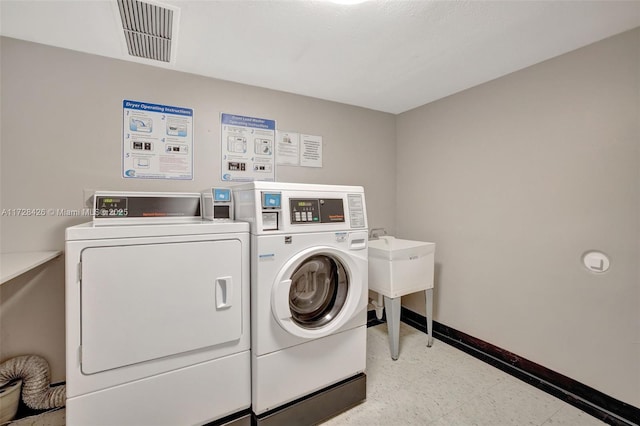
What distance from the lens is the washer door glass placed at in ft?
5.58

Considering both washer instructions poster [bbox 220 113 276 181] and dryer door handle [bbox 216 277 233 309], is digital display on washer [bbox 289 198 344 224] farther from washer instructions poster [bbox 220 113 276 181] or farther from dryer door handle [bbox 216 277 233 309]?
washer instructions poster [bbox 220 113 276 181]

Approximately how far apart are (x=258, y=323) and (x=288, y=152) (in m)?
1.50

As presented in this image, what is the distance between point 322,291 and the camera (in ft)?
5.92

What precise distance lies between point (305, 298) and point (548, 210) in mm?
1713

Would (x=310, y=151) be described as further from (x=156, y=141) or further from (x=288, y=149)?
(x=156, y=141)

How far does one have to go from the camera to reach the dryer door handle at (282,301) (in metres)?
1.45

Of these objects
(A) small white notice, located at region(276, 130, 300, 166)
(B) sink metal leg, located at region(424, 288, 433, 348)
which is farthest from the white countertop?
(B) sink metal leg, located at region(424, 288, 433, 348)

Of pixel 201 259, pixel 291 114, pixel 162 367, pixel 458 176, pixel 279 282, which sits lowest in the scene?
pixel 162 367

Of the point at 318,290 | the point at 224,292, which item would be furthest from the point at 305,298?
the point at 224,292

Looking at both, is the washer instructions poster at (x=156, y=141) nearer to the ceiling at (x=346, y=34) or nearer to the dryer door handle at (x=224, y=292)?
the ceiling at (x=346, y=34)

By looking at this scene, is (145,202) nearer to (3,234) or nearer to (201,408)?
(3,234)

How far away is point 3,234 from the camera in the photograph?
64.5 inches

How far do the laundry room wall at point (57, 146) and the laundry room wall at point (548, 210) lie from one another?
6.81 feet

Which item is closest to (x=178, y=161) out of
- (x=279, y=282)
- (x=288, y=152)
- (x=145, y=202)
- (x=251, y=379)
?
(x=145, y=202)
